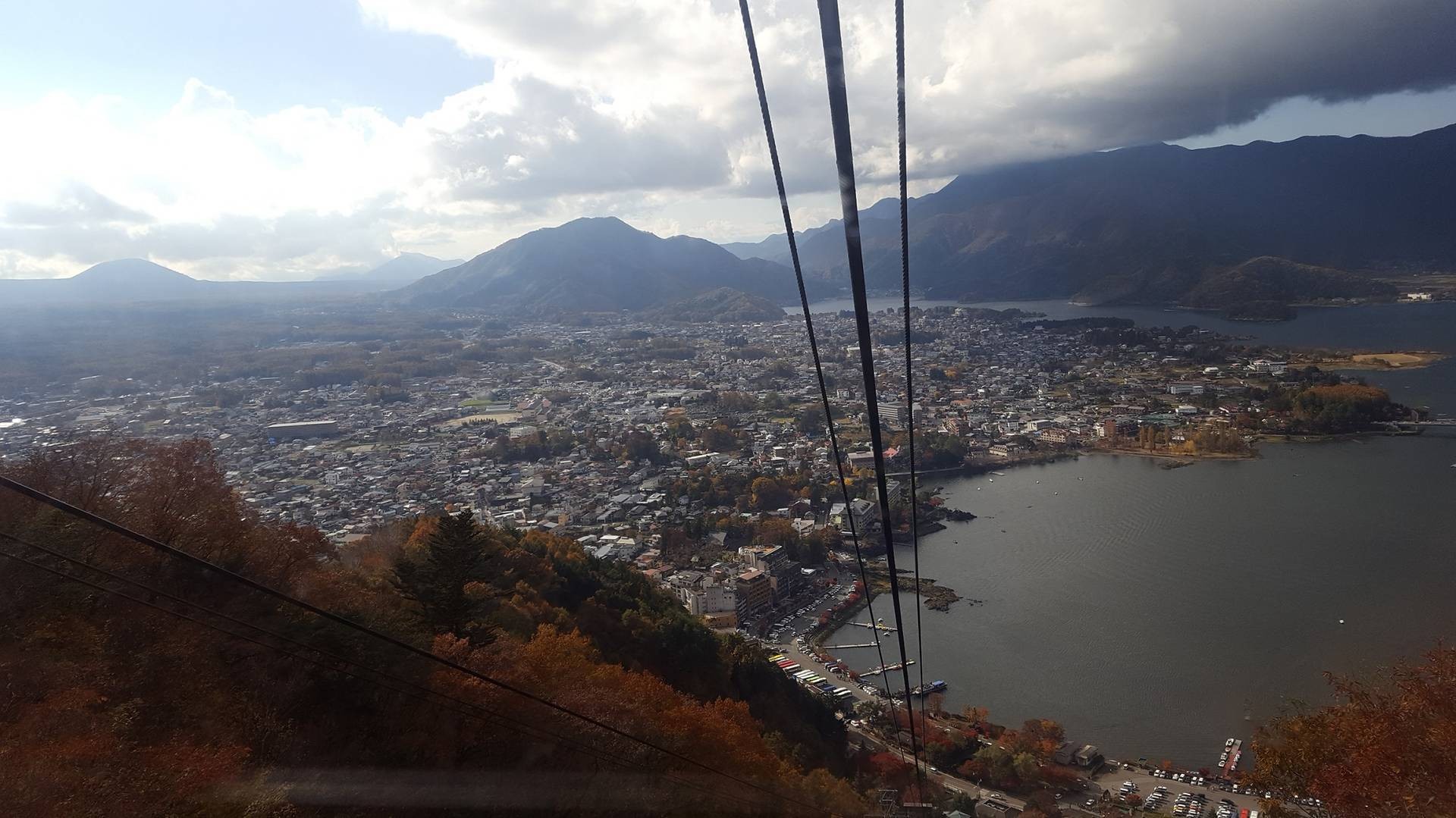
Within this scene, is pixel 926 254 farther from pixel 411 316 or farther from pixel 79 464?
pixel 79 464

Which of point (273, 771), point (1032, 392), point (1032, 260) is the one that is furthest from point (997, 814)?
point (1032, 260)

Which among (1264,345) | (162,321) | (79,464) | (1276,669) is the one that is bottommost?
(1276,669)

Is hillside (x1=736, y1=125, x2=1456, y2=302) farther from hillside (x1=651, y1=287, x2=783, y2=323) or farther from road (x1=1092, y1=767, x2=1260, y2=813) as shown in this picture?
road (x1=1092, y1=767, x2=1260, y2=813)

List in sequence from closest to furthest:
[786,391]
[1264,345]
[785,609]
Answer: [785,609], [786,391], [1264,345]

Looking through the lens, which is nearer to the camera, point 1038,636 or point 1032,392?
point 1038,636

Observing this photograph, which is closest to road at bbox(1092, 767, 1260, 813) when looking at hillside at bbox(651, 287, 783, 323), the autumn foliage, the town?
the town
